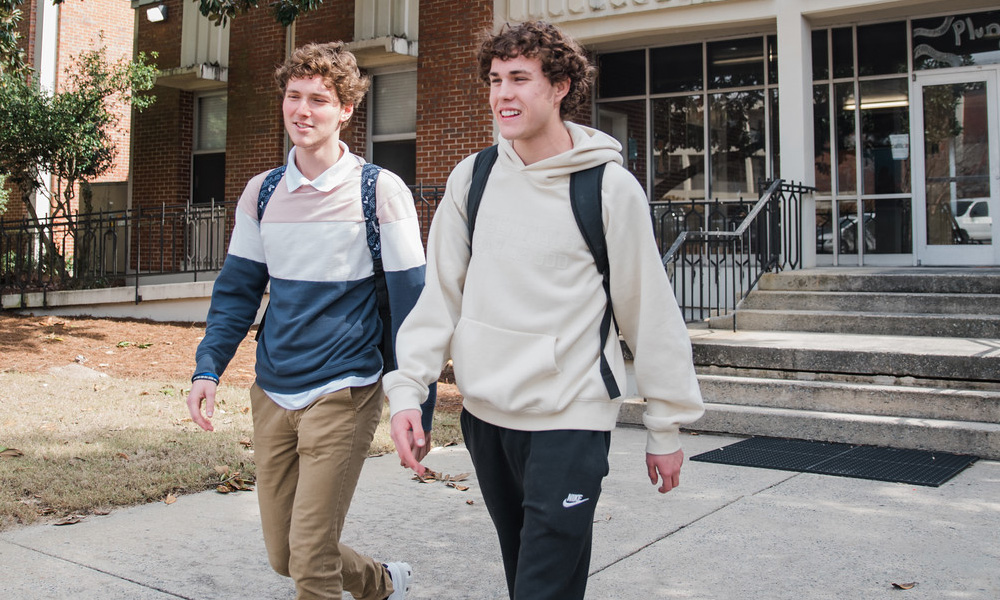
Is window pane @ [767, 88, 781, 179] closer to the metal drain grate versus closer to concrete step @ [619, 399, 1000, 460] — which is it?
concrete step @ [619, 399, 1000, 460]

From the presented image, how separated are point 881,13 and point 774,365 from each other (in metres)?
6.53

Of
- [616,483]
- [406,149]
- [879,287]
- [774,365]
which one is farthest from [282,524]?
[406,149]

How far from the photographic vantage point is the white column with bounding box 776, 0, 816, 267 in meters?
11.6

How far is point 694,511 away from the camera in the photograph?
202 inches

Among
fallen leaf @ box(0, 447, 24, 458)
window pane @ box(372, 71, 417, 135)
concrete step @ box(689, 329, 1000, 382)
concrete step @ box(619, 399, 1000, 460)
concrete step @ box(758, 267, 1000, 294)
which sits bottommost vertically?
fallen leaf @ box(0, 447, 24, 458)

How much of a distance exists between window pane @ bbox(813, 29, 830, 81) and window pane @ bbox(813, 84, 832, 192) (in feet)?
0.50

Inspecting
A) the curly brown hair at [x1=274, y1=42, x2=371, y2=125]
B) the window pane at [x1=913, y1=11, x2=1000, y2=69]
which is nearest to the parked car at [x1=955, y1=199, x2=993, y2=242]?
the window pane at [x1=913, y1=11, x2=1000, y2=69]

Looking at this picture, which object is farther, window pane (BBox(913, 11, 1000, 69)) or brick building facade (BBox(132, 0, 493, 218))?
brick building facade (BBox(132, 0, 493, 218))

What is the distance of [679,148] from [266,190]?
11.2 meters

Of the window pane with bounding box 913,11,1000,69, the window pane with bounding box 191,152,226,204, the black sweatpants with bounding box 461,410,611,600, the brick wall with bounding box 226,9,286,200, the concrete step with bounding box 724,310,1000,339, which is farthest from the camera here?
the window pane with bounding box 191,152,226,204

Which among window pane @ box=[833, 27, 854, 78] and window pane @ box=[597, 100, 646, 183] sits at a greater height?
window pane @ box=[833, 27, 854, 78]

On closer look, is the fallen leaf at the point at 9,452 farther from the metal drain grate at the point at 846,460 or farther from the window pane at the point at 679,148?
the window pane at the point at 679,148

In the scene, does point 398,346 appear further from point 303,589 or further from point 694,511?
point 694,511

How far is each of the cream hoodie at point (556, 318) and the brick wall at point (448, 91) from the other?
10891mm
